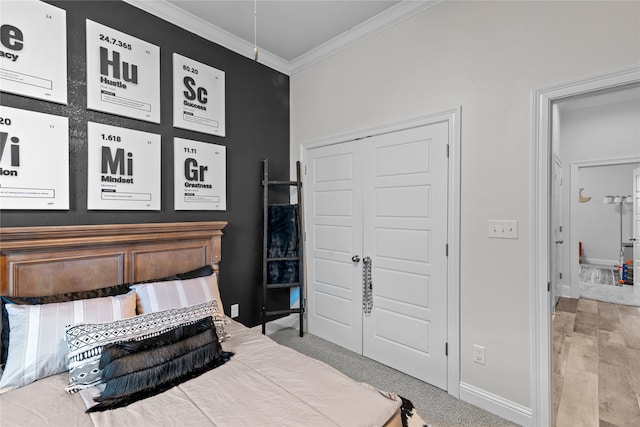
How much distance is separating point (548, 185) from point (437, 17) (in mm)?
1467

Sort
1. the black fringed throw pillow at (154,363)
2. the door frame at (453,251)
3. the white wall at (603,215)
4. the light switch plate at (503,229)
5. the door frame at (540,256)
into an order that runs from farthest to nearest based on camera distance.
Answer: the white wall at (603,215) → the door frame at (453,251) → the light switch plate at (503,229) → the door frame at (540,256) → the black fringed throw pillow at (154,363)

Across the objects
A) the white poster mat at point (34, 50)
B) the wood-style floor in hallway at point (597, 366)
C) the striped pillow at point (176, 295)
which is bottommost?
the wood-style floor in hallway at point (597, 366)

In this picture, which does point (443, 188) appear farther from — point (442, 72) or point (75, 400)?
point (75, 400)

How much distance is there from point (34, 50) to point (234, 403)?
233 centimetres

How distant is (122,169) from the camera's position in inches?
85.4

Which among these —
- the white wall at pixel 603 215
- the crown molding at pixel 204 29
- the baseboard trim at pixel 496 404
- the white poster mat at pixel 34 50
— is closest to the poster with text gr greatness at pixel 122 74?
the white poster mat at pixel 34 50

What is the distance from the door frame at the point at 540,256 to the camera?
71.7 inches

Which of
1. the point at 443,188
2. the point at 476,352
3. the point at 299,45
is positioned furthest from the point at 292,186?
the point at 476,352

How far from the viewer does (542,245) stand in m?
1.84

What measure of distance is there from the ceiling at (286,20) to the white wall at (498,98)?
27 centimetres

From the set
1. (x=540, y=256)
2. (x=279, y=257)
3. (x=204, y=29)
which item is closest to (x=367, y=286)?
(x=279, y=257)

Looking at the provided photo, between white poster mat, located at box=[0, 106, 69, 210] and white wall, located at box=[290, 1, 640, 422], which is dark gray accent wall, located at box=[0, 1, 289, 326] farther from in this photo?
white wall, located at box=[290, 1, 640, 422]

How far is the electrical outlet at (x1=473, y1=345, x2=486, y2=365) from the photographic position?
2066 mm

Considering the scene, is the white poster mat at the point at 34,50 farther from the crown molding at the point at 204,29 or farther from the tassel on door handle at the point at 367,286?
the tassel on door handle at the point at 367,286
